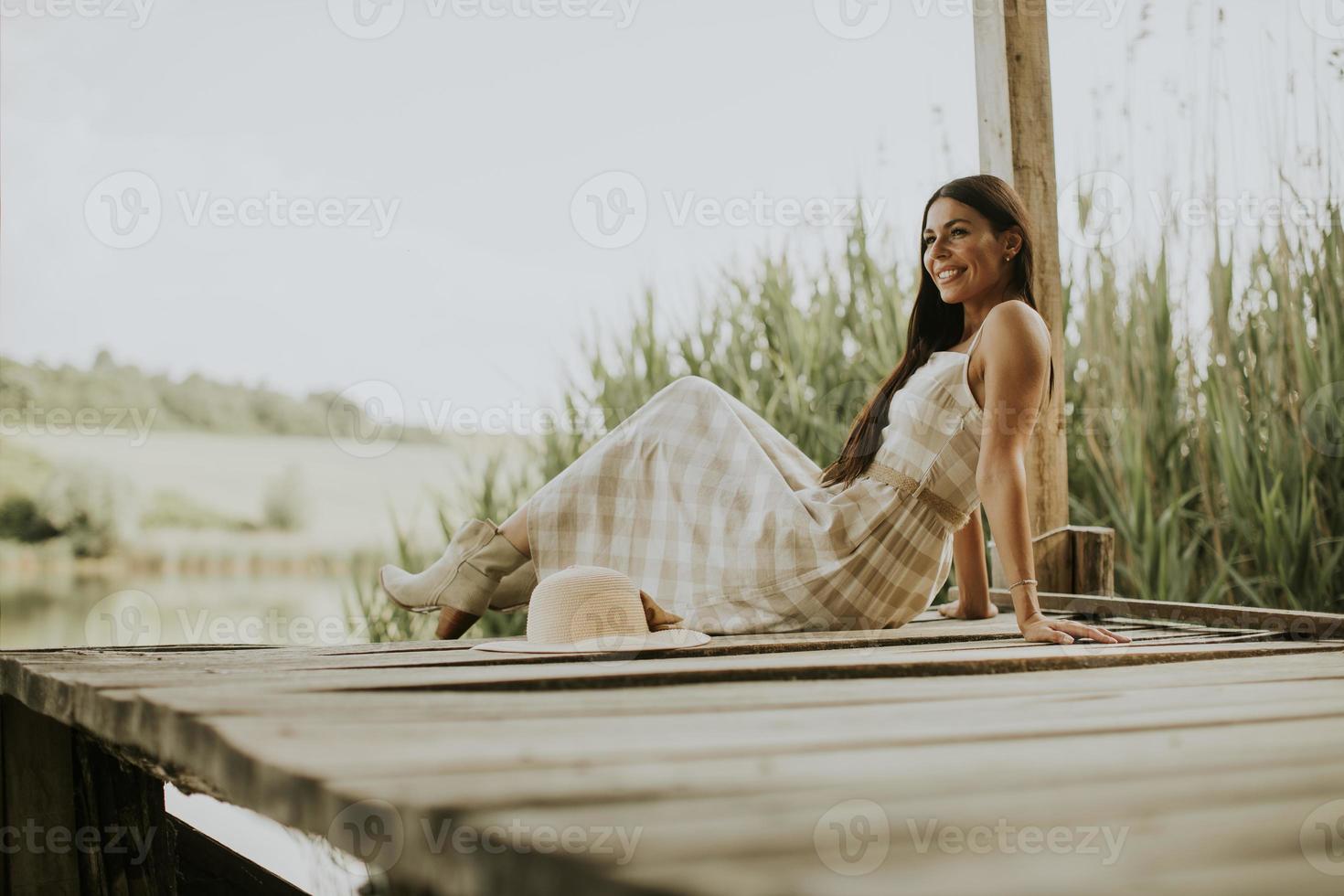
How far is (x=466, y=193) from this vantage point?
13.0 metres

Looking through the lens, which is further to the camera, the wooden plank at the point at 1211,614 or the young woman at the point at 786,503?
the young woman at the point at 786,503

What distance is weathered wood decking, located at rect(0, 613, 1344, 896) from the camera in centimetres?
65

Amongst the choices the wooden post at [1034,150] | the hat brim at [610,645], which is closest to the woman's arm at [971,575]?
the wooden post at [1034,150]

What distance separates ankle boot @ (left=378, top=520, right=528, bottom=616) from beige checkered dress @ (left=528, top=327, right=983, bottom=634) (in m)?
0.09

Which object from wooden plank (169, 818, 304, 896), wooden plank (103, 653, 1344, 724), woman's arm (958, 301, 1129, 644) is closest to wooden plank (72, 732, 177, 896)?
wooden plank (169, 818, 304, 896)

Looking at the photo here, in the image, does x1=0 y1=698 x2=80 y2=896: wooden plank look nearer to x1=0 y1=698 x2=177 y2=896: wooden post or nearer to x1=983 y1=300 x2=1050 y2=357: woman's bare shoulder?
x1=0 y1=698 x2=177 y2=896: wooden post

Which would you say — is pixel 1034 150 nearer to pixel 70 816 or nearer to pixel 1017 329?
pixel 1017 329

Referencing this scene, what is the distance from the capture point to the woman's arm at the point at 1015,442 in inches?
81.8

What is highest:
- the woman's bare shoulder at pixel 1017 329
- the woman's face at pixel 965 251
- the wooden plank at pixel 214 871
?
→ the woman's face at pixel 965 251

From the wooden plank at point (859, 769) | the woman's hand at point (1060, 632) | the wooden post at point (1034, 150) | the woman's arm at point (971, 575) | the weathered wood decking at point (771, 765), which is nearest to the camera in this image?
the weathered wood decking at point (771, 765)

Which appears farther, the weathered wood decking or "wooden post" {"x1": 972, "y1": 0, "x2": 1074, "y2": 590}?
"wooden post" {"x1": 972, "y1": 0, "x2": 1074, "y2": 590}

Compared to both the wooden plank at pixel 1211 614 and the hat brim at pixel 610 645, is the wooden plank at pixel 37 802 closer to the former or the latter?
the hat brim at pixel 610 645

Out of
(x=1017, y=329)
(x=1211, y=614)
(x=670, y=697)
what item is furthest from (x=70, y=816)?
(x=1211, y=614)

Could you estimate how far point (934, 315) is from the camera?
2668 mm
